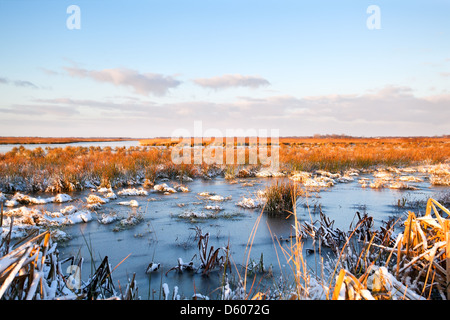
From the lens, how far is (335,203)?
900 cm

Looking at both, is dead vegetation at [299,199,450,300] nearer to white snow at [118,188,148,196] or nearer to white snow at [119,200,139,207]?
white snow at [119,200,139,207]

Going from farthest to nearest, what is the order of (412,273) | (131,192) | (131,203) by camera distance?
1. (131,192)
2. (131,203)
3. (412,273)

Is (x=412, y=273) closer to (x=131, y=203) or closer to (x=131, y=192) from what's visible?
(x=131, y=203)

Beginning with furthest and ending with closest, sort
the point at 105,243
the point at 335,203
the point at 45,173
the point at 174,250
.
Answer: the point at 45,173 → the point at 335,203 → the point at 105,243 → the point at 174,250

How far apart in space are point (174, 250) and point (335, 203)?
5.77m

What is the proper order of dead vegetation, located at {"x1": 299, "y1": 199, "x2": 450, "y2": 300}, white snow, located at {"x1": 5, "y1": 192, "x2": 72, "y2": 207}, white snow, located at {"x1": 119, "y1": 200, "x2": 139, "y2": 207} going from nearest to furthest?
dead vegetation, located at {"x1": 299, "y1": 199, "x2": 450, "y2": 300}
white snow, located at {"x1": 5, "y1": 192, "x2": 72, "y2": 207}
white snow, located at {"x1": 119, "y1": 200, "x2": 139, "y2": 207}

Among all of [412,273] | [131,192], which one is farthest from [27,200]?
[412,273]

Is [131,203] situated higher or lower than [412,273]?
lower

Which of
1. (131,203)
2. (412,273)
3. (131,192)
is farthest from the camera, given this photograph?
(131,192)

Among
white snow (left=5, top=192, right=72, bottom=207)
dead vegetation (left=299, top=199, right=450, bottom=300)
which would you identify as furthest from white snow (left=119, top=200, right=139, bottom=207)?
dead vegetation (left=299, top=199, right=450, bottom=300)

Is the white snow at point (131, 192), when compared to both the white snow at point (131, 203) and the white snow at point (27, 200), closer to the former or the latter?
the white snow at point (131, 203)
